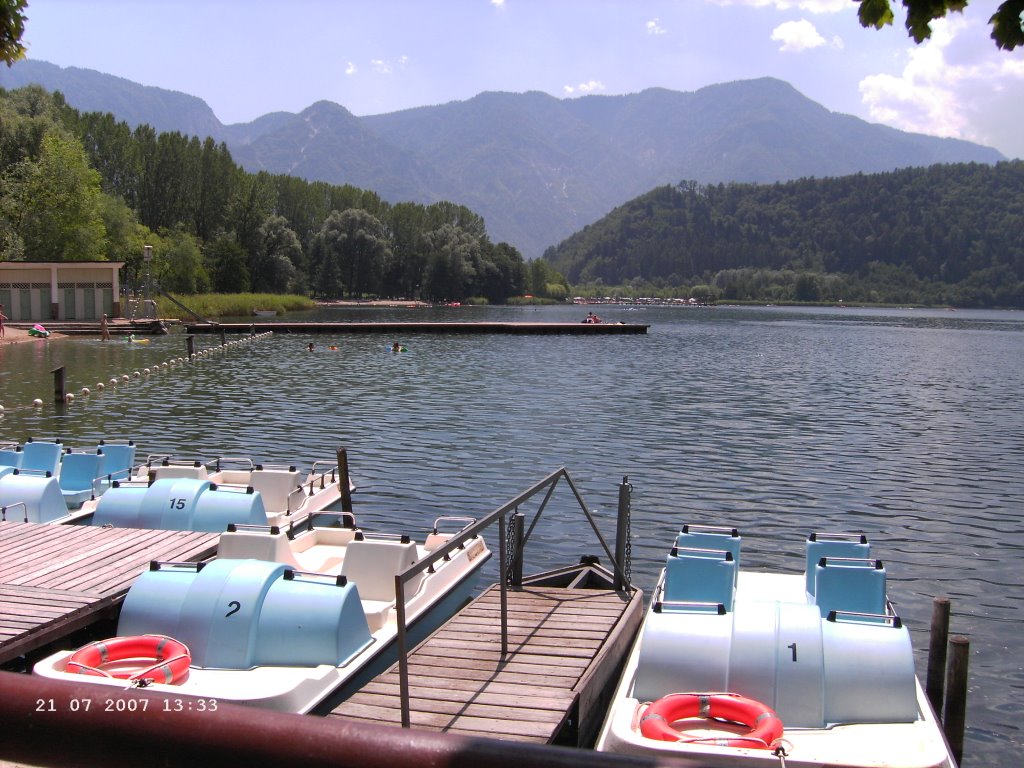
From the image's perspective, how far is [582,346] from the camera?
74.9m

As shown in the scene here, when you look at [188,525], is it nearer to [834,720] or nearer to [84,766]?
[834,720]

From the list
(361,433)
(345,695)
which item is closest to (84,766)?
(345,695)

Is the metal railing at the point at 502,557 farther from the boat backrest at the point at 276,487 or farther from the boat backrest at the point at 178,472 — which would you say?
the boat backrest at the point at 178,472

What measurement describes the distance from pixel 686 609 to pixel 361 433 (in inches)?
842

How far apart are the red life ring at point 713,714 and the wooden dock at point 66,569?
6558mm

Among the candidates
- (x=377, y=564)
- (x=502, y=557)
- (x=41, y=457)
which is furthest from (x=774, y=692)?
(x=41, y=457)

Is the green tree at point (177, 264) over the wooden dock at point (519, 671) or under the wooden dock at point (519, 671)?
over

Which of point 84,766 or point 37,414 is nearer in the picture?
point 84,766

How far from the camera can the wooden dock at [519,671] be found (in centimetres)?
898

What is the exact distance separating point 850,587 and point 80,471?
14.6 metres

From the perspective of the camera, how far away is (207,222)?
12125cm

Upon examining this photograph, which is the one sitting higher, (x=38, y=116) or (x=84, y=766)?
(x=38, y=116)

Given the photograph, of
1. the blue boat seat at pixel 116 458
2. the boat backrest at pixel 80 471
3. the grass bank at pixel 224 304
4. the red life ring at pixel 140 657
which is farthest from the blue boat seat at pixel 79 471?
the grass bank at pixel 224 304

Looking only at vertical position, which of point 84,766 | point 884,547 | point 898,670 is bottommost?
point 884,547
